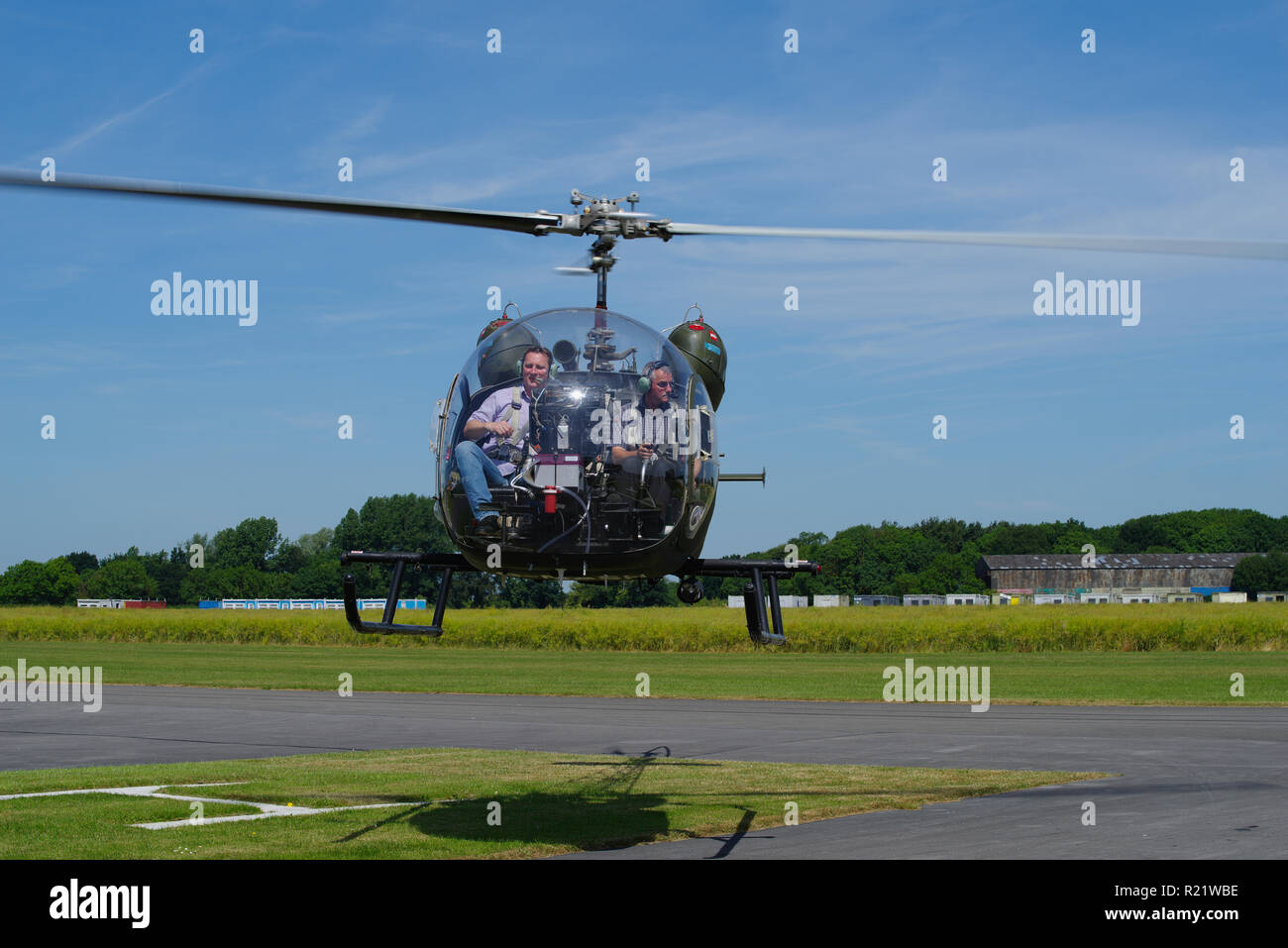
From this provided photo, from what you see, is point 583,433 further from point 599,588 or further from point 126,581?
point 126,581

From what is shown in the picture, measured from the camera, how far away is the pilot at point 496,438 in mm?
10516

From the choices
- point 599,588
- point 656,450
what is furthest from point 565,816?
point 599,588

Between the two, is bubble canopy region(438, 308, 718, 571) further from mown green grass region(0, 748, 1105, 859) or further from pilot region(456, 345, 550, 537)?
mown green grass region(0, 748, 1105, 859)

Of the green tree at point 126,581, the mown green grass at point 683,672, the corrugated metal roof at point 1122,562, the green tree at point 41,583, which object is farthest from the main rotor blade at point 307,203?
the corrugated metal roof at point 1122,562

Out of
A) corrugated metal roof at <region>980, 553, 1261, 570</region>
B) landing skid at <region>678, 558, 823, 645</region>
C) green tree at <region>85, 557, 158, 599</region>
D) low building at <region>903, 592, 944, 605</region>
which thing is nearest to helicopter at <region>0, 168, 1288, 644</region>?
landing skid at <region>678, 558, 823, 645</region>

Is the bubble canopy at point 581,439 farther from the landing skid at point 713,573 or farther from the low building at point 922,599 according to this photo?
the low building at point 922,599

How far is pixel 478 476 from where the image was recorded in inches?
421

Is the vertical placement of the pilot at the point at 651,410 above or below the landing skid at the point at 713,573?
Result: above

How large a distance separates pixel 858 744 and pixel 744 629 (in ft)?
112

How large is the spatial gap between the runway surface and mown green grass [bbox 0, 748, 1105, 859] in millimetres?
946

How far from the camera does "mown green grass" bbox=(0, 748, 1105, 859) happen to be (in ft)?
43.7

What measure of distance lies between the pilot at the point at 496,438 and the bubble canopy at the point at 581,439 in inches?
0.5
